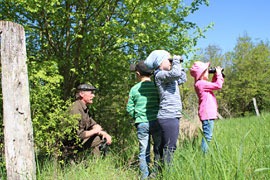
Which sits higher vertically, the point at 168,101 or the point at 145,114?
the point at 168,101

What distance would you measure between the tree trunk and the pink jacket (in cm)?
234

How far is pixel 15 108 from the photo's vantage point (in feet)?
9.88

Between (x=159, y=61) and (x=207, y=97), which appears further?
(x=207, y=97)

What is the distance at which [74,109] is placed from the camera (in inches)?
178

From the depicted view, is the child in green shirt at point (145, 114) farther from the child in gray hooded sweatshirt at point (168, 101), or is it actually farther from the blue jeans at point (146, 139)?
the child in gray hooded sweatshirt at point (168, 101)

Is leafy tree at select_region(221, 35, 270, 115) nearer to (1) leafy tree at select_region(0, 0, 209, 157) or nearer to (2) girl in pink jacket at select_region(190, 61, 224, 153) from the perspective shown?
(1) leafy tree at select_region(0, 0, 209, 157)

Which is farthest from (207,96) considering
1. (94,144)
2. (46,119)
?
(46,119)

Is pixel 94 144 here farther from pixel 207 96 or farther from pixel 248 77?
pixel 248 77

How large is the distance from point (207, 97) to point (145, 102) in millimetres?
1017

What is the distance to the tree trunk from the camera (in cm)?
299

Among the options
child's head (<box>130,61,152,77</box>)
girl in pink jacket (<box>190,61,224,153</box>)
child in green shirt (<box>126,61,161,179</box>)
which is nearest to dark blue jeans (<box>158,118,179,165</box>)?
child in green shirt (<box>126,61,161,179</box>)

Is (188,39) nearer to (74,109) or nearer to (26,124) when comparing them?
(74,109)

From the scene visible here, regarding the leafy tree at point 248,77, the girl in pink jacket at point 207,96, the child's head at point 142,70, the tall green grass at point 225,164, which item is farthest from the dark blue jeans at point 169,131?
the leafy tree at point 248,77

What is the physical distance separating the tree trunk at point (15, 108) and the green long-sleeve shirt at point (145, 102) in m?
1.33
